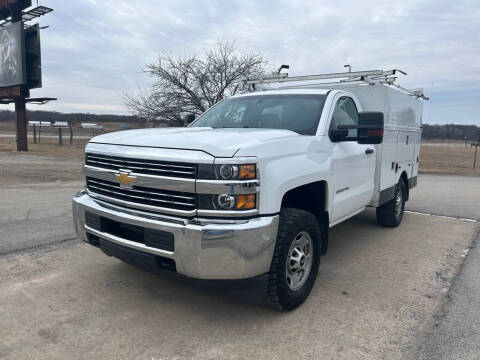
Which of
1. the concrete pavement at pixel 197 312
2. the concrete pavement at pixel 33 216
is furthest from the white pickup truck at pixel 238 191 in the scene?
the concrete pavement at pixel 33 216

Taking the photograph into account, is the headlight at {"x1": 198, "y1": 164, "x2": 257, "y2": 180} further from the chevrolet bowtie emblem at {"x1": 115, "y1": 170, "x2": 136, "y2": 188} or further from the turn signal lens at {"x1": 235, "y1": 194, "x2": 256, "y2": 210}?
the chevrolet bowtie emblem at {"x1": 115, "y1": 170, "x2": 136, "y2": 188}

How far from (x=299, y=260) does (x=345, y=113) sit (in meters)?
2.00

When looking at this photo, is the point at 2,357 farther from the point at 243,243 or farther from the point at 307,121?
the point at 307,121

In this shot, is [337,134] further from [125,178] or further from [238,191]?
[125,178]

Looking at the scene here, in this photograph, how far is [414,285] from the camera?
3996mm

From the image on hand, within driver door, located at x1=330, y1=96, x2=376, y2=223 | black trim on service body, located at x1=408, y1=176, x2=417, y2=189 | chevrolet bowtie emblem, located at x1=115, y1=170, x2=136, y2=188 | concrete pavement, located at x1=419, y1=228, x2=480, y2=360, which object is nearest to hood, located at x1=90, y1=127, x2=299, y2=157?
Answer: chevrolet bowtie emblem, located at x1=115, y1=170, x2=136, y2=188

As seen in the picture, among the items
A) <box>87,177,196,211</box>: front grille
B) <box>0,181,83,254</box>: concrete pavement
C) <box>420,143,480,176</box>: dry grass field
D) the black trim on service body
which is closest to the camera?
<box>87,177,196,211</box>: front grille

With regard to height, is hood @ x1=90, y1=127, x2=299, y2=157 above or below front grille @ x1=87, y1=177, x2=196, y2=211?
Answer: above

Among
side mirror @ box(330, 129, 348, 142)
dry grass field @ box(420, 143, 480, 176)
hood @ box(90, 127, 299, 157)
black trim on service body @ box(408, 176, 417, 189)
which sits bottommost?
dry grass field @ box(420, 143, 480, 176)

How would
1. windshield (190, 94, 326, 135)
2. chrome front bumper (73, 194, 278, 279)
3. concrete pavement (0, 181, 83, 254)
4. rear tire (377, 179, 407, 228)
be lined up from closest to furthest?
chrome front bumper (73, 194, 278, 279) → windshield (190, 94, 326, 135) → concrete pavement (0, 181, 83, 254) → rear tire (377, 179, 407, 228)

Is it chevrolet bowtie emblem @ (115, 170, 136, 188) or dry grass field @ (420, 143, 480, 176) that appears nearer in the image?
chevrolet bowtie emblem @ (115, 170, 136, 188)

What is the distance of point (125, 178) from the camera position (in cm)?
312

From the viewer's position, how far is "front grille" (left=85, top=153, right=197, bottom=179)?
280 centimetres

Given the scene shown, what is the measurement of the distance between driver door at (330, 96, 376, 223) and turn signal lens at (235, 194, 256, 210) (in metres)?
1.37
